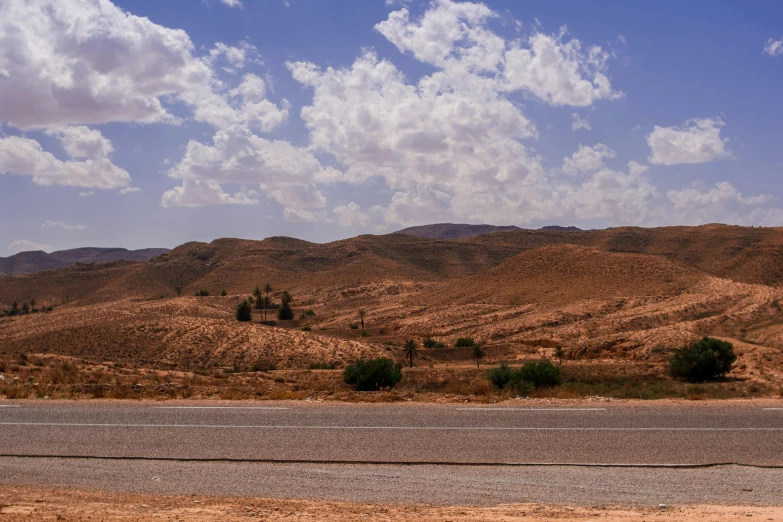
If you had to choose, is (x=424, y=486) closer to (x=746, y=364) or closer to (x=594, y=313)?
(x=746, y=364)

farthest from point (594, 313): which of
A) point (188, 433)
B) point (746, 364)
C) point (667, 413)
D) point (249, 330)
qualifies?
point (188, 433)

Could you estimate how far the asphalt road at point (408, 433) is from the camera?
10.1m

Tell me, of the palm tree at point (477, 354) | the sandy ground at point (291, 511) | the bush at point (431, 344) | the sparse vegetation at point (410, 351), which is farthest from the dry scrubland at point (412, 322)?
the sandy ground at point (291, 511)

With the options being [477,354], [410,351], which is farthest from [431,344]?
[410,351]

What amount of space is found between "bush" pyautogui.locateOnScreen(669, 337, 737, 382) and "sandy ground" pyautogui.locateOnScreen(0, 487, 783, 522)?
26.1 meters

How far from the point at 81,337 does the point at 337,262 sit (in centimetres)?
6872

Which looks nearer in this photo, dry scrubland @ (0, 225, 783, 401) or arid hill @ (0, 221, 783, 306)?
dry scrubland @ (0, 225, 783, 401)

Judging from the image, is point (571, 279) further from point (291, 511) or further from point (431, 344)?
point (291, 511)

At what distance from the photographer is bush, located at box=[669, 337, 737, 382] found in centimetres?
3195

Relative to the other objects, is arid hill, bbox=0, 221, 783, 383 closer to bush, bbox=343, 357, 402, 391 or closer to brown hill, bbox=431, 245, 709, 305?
brown hill, bbox=431, 245, 709, 305

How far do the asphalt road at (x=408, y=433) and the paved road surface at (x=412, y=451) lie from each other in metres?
0.03

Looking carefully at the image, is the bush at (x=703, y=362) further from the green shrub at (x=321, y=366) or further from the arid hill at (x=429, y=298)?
the green shrub at (x=321, y=366)

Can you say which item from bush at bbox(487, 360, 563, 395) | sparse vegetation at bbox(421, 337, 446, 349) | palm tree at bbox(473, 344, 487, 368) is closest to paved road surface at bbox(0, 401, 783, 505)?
bush at bbox(487, 360, 563, 395)

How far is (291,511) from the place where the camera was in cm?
759
